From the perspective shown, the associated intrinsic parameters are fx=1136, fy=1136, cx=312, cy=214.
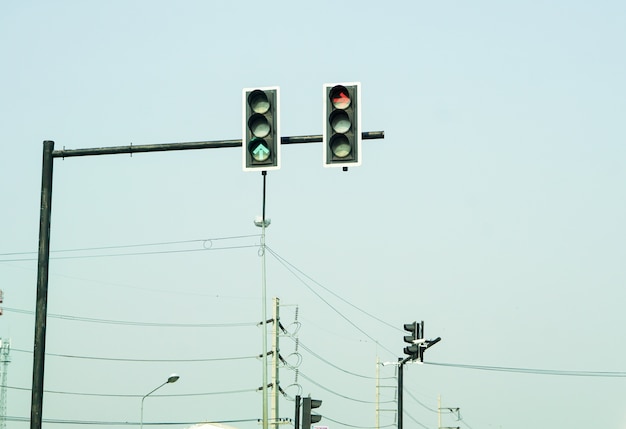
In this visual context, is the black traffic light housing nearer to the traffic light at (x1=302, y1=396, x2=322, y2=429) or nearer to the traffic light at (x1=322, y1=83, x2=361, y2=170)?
the traffic light at (x1=302, y1=396, x2=322, y2=429)

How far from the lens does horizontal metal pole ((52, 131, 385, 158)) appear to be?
15.9 metres

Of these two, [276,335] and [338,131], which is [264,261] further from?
[338,131]

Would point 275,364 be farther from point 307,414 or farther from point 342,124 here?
point 342,124

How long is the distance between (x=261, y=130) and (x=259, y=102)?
0.38 m

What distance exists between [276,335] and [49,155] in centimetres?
3586

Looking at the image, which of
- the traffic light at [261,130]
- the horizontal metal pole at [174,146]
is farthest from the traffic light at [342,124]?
the traffic light at [261,130]

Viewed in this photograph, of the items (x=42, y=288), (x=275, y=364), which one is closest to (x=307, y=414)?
(x=42, y=288)

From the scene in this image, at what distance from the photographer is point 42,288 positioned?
17.1 metres

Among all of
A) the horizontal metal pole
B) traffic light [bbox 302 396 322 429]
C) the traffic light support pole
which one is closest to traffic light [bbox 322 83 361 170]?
the horizontal metal pole

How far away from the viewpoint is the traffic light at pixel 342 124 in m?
15.1

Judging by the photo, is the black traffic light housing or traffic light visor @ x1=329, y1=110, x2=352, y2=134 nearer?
traffic light visor @ x1=329, y1=110, x2=352, y2=134

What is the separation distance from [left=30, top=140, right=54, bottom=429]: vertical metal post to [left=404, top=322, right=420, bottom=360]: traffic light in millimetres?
17410

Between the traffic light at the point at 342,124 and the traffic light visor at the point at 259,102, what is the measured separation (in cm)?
80

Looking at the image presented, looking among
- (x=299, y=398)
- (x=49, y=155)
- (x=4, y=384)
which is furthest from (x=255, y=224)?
(x=4, y=384)
